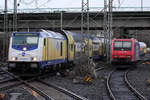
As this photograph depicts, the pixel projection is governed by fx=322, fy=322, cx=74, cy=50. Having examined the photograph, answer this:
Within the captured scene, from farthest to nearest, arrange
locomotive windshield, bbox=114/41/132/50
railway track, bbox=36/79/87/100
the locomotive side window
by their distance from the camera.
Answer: the locomotive side window < locomotive windshield, bbox=114/41/132/50 < railway track, bbox=36/79/87/100

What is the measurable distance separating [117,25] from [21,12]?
14.4m

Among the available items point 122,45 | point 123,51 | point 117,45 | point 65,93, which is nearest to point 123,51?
point 123,51

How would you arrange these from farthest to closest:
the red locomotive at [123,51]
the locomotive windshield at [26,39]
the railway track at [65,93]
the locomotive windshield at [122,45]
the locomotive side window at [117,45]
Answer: the locomotive side window at [117,45] < the locomotive windshield at [122,45] < the red locomotive at [123,51] < the locomotive windshield at [26,39] < the railway track at [65,93]

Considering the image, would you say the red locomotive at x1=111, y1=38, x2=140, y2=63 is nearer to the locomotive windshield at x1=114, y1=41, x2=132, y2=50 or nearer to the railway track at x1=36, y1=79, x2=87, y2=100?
the locomotive windshield at x1=114, y1=41, x2=132, y2=50

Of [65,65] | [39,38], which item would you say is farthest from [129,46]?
[39,38]

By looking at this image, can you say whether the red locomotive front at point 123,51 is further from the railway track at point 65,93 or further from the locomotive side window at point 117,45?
the railway track at point 65,93

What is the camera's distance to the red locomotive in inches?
1164

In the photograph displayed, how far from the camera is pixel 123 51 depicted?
2981 cm

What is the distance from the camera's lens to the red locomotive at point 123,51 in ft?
97.0

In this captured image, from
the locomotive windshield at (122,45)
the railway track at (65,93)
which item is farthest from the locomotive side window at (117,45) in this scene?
the railway track at (65,93)

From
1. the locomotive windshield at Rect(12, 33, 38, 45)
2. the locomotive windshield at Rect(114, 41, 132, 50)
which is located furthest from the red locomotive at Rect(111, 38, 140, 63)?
the locomotive windshield at Rect(12, 33, 38, 45)

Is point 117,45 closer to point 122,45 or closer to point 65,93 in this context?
point 122,45

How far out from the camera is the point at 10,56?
57.5 ft

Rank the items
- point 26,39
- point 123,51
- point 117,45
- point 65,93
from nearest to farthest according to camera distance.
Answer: point 65,93 < point 26,39 < point 123,51 < point 117,45
